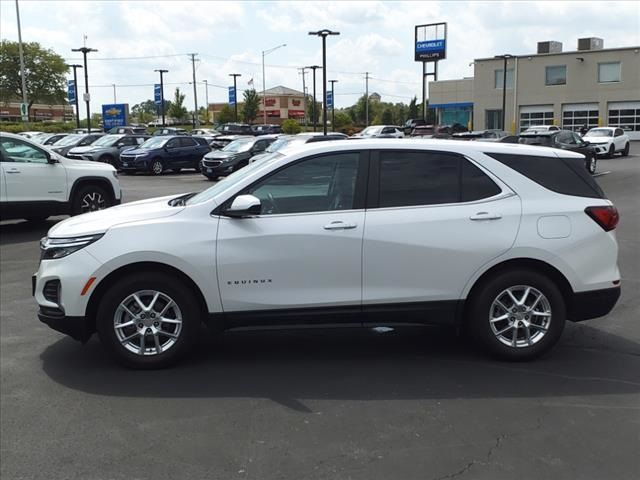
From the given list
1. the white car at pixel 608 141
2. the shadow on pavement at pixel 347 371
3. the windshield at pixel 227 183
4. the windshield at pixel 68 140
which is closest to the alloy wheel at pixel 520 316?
the shadow on pavement at pixel 347 371

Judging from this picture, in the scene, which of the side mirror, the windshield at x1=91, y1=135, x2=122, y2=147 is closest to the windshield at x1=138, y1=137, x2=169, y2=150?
the windshield at x1=91, y1=135, x2=122, y2=147

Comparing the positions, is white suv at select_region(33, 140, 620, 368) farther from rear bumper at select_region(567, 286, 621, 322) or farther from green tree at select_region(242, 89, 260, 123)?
green tree at select_region(242, 89, 260, 123)

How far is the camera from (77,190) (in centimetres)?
1260

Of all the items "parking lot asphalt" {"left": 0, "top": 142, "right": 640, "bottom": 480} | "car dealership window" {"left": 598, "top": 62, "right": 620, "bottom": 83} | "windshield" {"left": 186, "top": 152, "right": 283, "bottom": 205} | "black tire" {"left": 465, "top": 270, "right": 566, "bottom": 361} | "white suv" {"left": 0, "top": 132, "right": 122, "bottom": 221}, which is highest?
"car dealership window" {"left": 598, "top": 62, "right": 620, "bottom": 83}

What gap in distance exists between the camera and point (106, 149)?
3038 cm

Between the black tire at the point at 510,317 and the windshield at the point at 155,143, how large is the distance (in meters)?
25.5

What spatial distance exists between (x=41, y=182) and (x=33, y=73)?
239ft

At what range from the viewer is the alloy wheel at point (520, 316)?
522cm

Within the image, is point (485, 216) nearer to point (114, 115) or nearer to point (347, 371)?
point (347, 371)

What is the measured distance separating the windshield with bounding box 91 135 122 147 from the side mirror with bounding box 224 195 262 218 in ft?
92.0

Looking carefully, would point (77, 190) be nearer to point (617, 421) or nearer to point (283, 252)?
point (283, 252)

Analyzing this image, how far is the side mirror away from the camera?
16.2 ft

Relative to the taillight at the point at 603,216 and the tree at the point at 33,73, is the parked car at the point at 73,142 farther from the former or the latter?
the tree at the point at 33,73

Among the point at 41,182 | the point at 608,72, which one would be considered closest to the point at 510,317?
the point at 41,182
